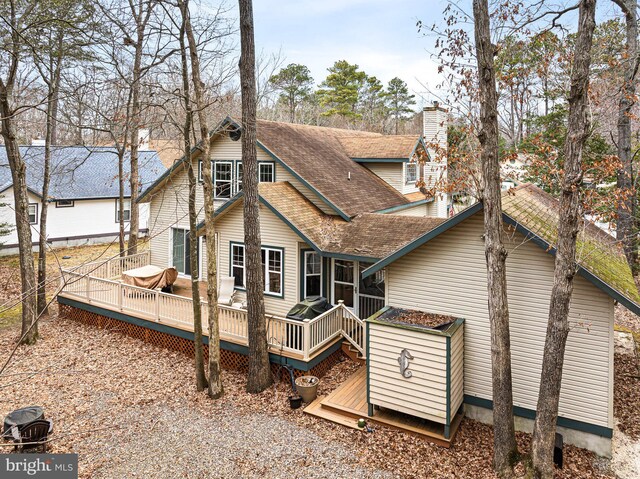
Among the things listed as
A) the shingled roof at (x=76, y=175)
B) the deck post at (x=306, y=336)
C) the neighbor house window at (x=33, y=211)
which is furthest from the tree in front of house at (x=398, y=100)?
the deck post at (x=306, y=336)

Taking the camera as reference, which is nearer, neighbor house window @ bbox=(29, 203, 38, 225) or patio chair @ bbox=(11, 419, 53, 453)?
patio chair @ bbox=(11, 419, 53, 453)

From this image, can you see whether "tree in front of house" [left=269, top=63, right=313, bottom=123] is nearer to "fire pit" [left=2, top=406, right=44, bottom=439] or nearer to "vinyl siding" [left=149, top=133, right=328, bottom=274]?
"vinyl siding" [left=149, top=133, right=328, bottom=274]

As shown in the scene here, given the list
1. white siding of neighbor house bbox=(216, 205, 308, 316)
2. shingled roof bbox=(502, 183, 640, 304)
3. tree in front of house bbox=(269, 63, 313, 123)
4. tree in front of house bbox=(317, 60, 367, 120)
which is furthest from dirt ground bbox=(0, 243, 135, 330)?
tree in front of house bbox=(317, 60, 367, 120)

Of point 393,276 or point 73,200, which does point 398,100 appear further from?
point 393,276

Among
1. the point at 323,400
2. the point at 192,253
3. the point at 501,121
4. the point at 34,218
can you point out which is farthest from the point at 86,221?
the point at 501,121

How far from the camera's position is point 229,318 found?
37.8ft

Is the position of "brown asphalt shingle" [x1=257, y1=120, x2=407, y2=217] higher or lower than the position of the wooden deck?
higher

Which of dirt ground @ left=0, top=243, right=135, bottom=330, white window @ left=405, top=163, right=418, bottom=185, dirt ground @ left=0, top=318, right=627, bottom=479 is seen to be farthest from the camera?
white window @ left=405, top=163, right=418, bottom=185

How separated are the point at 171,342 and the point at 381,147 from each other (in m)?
12.8

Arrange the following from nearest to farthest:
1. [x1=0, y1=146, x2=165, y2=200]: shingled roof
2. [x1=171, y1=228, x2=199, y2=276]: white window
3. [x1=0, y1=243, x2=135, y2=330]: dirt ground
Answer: [x1=0, y1=243, x2=135, y2=330]: dirt ground
[x1=171, y1=228, x2=199, y2=276]: white window
[x1=0, y1=146, x2=165, y2=200]: shingled roof

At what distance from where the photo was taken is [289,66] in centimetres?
4719

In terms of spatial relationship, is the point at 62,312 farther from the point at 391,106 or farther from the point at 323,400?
the point at 391,106

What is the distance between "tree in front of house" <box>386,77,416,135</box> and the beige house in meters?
35.8

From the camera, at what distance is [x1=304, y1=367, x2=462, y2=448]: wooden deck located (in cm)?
830
